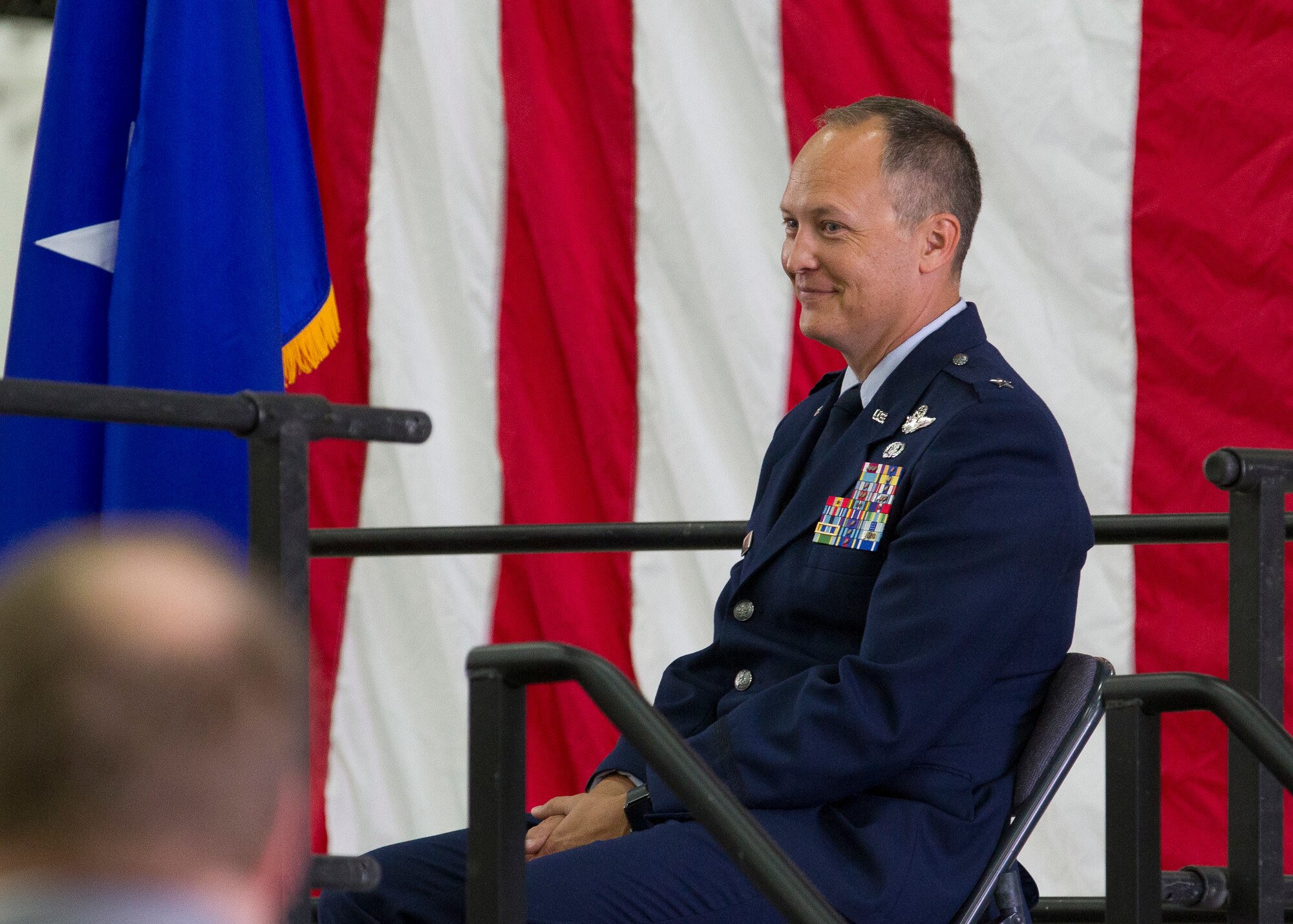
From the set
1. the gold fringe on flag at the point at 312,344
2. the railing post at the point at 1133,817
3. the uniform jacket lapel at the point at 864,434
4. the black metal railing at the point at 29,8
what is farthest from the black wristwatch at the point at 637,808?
the black metal railing at the point at 29,8

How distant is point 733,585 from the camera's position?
1.66 meters

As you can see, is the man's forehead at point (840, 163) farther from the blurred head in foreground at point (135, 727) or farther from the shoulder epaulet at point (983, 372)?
the blurred head in foreground at point (135, 727)

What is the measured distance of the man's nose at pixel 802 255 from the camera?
173 centimetres

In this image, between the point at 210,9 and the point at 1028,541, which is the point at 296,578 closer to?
the point at 1028,541

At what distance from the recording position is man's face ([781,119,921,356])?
1.70 m

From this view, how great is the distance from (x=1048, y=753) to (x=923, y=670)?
0.15m

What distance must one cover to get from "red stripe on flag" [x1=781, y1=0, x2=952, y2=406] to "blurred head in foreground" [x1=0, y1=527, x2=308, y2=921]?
2.38 metres

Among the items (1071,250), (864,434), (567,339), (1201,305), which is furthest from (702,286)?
(864,434)

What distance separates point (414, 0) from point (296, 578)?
2.17 m

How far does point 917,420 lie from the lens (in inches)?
61.7

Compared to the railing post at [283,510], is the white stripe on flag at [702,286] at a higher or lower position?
higher

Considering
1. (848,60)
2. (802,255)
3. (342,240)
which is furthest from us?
(342,240)

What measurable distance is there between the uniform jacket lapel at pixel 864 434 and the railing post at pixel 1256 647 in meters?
0.35

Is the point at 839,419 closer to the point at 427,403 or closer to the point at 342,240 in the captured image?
the point at 427,403
